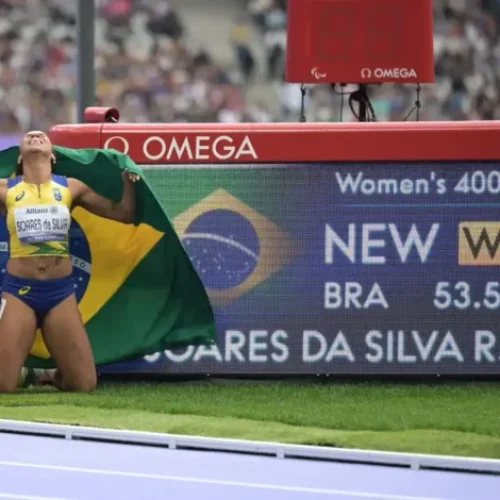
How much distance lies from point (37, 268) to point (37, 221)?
0.27 m

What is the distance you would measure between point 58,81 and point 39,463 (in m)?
15.0

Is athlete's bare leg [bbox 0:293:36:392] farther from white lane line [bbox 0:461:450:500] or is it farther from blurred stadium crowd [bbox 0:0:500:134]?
blurred stadium crowd [bbox 0:0:500:134]

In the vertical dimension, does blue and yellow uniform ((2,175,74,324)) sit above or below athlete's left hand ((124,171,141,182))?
below

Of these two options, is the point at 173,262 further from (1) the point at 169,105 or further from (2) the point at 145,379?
(1) the point at 169,105

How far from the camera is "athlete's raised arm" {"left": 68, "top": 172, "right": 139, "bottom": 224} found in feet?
33.0

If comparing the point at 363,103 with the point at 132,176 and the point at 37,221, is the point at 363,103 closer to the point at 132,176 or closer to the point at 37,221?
the point at 132,176

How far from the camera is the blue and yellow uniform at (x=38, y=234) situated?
983 centimetres

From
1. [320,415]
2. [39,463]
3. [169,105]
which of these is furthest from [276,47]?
[39,463]

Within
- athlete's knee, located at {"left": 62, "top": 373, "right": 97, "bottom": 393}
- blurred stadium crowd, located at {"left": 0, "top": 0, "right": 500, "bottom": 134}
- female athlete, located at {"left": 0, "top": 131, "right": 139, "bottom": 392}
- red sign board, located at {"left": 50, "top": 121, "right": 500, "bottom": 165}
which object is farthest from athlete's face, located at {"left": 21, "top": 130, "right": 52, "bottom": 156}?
blurred stadium crowd, located at {"left": 0, "top": 0, "right": 500, "bottom": 134}

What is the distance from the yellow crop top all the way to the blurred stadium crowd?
10637 mm

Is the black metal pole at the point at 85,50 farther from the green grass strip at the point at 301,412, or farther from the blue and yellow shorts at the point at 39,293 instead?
the green grass strip at the point at 301,412

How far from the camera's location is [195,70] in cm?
2178

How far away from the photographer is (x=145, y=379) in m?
10.5

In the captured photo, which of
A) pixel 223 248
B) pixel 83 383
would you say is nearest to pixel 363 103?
pixel 223 248
